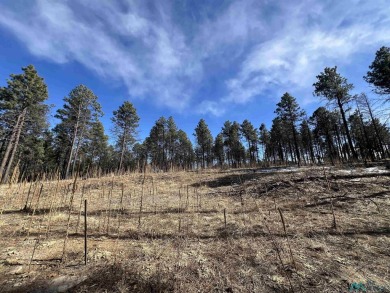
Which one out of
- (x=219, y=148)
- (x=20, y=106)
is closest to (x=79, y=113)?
(x=20, y=106)

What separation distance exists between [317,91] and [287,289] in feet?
75.1

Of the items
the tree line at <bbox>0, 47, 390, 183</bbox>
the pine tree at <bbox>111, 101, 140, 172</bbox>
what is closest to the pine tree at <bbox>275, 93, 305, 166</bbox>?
the tree line at <bbox>0, 47, 390, 183</bbox>

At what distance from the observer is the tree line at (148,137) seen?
16734 mm

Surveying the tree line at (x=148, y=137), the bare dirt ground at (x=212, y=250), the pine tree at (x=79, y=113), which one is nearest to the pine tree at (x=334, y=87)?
the tree line at (x=148, y=137)

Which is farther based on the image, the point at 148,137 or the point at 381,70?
the point at 148,137

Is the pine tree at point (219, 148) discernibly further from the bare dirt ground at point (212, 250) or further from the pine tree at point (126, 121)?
the bare dirt ground at point (212, 250)

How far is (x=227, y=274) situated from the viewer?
330 cm

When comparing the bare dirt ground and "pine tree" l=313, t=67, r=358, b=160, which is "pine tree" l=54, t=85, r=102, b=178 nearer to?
the bare dirt ground

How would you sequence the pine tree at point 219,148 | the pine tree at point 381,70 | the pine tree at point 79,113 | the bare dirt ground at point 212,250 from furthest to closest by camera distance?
the pine tree at point 219,148 < the pine tree at point 79,113 < the pine tree at point 381,70 < the bare dirt ground at point 212,250

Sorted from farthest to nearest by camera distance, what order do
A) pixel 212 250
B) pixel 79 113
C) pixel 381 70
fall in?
pixel 79 113 < pixel 381 70 < pixel 212 250

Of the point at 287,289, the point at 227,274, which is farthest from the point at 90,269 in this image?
the point at 287,289

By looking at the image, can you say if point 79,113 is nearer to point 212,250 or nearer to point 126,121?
point 126,121

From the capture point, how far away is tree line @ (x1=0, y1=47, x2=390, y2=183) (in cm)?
1673

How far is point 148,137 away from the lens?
4269 cm
